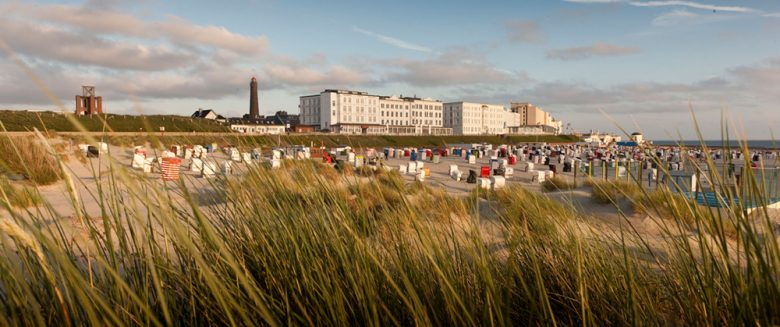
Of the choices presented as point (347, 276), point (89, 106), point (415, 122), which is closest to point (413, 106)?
point (415, 122)

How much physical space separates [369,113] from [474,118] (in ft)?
84.6

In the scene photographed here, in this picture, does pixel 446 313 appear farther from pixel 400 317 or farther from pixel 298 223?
pixel 298 223

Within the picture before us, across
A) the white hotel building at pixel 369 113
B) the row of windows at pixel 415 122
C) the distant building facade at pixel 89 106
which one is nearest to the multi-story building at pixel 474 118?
the white hotel building at pixel 369 113

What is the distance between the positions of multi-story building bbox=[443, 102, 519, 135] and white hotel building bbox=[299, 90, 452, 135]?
11.3 ft

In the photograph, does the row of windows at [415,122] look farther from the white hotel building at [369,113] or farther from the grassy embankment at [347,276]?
the grassy embankment at [347,276]

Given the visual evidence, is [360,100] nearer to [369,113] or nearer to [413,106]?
[369,113]

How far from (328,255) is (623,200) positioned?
Answer: 7.34 metres

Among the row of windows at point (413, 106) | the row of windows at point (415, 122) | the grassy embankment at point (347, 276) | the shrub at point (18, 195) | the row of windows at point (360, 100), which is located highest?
the row of windows at point (360, 100)

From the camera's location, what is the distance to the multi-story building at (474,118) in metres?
87.6

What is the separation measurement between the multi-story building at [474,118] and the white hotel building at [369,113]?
345 centimetres

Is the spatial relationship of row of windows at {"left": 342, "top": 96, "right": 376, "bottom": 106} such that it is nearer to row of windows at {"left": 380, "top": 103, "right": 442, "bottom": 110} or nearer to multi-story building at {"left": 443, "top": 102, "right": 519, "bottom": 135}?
row of windows at {"left": 380, "top": 103, "right": 442, "bottom": 110}

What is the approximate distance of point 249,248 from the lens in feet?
5.49

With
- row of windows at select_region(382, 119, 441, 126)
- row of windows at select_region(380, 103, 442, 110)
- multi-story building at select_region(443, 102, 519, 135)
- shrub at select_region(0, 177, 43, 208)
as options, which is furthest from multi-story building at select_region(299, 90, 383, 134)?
shrub at select_region(0, 177, 43, 208)

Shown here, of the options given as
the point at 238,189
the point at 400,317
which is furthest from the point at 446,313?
the point at 238,189
